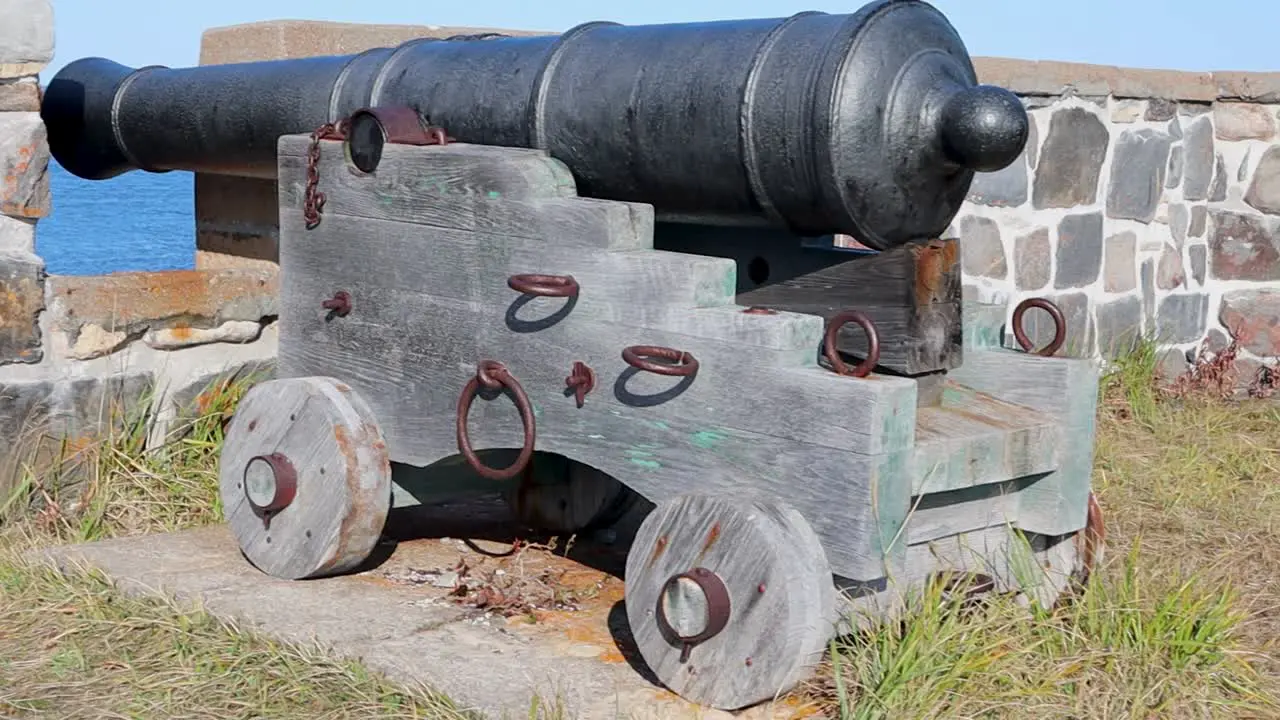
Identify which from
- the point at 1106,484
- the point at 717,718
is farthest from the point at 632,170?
the point at 1106,484

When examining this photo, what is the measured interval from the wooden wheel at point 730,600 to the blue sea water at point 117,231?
424 inches

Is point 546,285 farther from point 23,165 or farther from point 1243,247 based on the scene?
point 1243,247

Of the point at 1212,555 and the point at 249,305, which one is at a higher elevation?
the point at 249,305

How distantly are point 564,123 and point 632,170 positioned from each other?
0.59 ft

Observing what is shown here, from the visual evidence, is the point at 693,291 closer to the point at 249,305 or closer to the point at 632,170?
the point at 632,170

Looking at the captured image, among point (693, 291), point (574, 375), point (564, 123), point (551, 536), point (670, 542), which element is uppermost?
point (564, 123)

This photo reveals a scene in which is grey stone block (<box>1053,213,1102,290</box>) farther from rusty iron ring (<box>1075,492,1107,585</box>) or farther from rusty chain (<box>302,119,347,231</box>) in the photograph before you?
rusty chain (<box>302,119,347,231</box>)

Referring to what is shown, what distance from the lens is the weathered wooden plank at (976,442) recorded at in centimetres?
286

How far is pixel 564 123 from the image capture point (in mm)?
3262

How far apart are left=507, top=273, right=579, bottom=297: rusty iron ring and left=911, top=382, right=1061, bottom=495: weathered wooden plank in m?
0.68

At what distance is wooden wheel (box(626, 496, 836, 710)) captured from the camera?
2.67 metres

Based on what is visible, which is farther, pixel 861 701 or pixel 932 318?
pixel 932 318

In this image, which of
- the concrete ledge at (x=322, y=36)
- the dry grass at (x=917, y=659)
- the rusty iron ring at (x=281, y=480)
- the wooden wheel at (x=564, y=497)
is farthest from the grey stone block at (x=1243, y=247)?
the rusty iron ring at (x=281, y=480)

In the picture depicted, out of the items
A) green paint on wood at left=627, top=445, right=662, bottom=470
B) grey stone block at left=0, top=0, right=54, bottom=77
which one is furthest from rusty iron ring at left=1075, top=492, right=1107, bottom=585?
grey stone block at left=0, top=0, right=54, bottom=77
